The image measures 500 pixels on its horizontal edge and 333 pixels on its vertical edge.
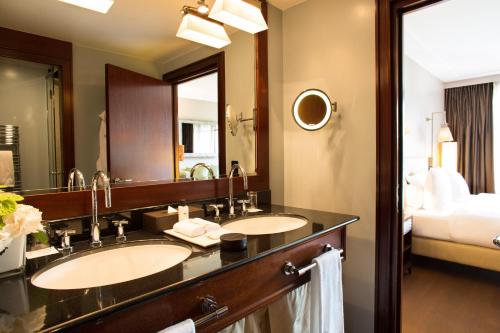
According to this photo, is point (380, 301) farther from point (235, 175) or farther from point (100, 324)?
point (100, 324)

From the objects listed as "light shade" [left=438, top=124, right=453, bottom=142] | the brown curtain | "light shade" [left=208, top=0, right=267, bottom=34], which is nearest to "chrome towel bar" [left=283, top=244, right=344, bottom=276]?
"light shade" [left=208, top=0, right=267, bottom=34]

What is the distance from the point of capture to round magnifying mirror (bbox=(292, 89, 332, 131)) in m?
1.66

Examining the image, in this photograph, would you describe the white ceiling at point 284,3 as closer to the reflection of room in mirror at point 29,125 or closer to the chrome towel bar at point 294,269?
the reflection of room in mirror at point 29,125

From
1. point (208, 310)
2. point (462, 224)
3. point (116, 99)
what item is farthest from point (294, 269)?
point (462, 224)

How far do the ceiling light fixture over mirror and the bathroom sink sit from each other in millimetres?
1069

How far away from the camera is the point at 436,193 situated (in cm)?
308

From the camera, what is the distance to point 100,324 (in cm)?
62

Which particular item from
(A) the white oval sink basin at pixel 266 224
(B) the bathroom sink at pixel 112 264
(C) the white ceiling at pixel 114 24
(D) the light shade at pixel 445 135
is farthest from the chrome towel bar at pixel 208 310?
(D) the light shade at pixel 445 135

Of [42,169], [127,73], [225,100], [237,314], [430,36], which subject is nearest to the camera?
[237,314]

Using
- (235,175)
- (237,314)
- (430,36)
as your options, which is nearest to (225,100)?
(235,175)

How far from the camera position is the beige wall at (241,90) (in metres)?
1.73

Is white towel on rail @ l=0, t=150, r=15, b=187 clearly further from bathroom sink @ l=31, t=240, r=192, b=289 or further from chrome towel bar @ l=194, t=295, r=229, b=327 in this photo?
chrome towel bar @ l=194, t=295, r=229, b=327

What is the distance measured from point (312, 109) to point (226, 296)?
121 centimetres

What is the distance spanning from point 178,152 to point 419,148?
3758mm
